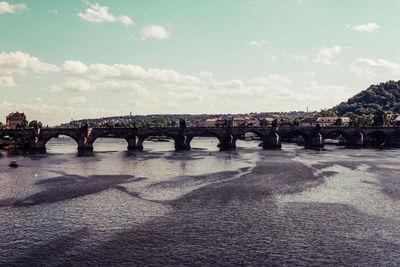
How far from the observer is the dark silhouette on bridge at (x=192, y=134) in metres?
117

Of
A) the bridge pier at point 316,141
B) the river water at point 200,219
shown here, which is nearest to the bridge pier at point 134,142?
the river water at point 200,219

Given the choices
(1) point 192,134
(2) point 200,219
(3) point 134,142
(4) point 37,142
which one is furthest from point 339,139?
(2) point 200,219

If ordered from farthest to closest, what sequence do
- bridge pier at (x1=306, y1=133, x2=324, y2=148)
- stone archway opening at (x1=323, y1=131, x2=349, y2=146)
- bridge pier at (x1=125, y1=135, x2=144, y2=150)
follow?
stone archway opening at (x1=323, y1=131, x2=349, y2=146) < bridge pier at (x1=306, y1=133, x2=324, y2=148) < bridge pier at (x1=125, y1=135, x2=144, y2=150)

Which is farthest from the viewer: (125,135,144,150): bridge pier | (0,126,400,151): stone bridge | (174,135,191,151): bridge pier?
(174,135,191,151): bridge pier

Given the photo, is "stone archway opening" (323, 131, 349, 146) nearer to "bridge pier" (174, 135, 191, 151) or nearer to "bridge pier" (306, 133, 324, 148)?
"bridge pier" (306, 133, 324, 148)

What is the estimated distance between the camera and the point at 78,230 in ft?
104

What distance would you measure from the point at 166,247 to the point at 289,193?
24217 millimetres

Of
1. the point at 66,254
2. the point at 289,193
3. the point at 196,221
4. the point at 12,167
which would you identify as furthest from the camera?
the point at 12,167

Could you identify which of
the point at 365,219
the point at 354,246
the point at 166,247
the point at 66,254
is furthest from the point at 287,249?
the point at 66,254

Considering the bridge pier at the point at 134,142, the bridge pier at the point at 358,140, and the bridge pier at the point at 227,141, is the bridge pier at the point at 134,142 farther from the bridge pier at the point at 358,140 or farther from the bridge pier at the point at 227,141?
the bridge pier at the point at 358,140

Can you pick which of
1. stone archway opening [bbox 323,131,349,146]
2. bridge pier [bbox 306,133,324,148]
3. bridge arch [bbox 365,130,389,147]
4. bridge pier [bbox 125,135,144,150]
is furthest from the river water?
bridge arch [bbox 365,130,389,147]

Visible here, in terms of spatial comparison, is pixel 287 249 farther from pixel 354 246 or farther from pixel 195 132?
pixel 195 132

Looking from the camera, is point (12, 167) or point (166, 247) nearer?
point (166, 247)

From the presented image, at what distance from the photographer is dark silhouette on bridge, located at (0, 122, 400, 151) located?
384 ft
